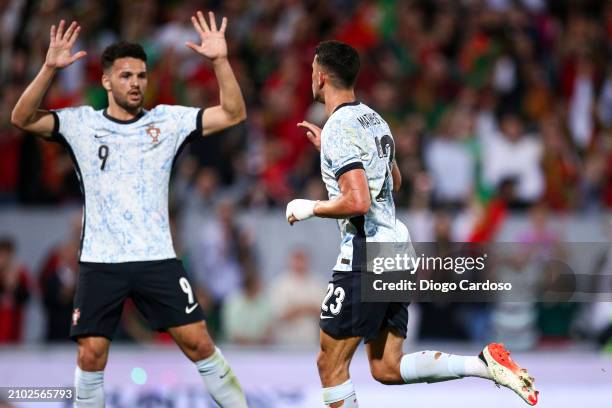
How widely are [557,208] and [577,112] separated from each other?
191cm

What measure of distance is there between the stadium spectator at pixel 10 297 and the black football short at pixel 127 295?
5052 millimetres

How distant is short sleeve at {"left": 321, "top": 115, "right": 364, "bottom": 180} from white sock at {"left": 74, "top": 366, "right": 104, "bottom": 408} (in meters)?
2.26

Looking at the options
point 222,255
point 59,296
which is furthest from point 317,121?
point 59,296

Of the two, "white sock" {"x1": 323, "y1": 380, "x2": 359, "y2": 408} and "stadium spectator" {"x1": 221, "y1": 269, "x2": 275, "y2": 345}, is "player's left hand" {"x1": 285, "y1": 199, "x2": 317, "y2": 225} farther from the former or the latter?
"stadium spectator" {"x1": 221, "y1": 269, "x2": 275, "y2": 345}

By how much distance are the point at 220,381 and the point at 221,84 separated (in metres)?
2.16

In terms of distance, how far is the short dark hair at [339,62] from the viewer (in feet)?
26.2

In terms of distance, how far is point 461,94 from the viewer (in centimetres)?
1586

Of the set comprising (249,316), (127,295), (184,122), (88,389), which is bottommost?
(88,389)

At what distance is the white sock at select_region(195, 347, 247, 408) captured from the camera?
28.0 ft

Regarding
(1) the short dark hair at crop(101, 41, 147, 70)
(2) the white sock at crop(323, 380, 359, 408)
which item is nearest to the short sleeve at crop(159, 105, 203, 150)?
(1) the short dark hair at crop(101, 41, 147, 70)

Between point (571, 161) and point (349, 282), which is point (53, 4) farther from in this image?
point (349, 282)

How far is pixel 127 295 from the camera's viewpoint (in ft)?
28.0

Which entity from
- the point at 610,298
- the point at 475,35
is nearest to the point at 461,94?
the point at 475,35

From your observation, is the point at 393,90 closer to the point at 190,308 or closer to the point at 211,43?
the point at 211,43
